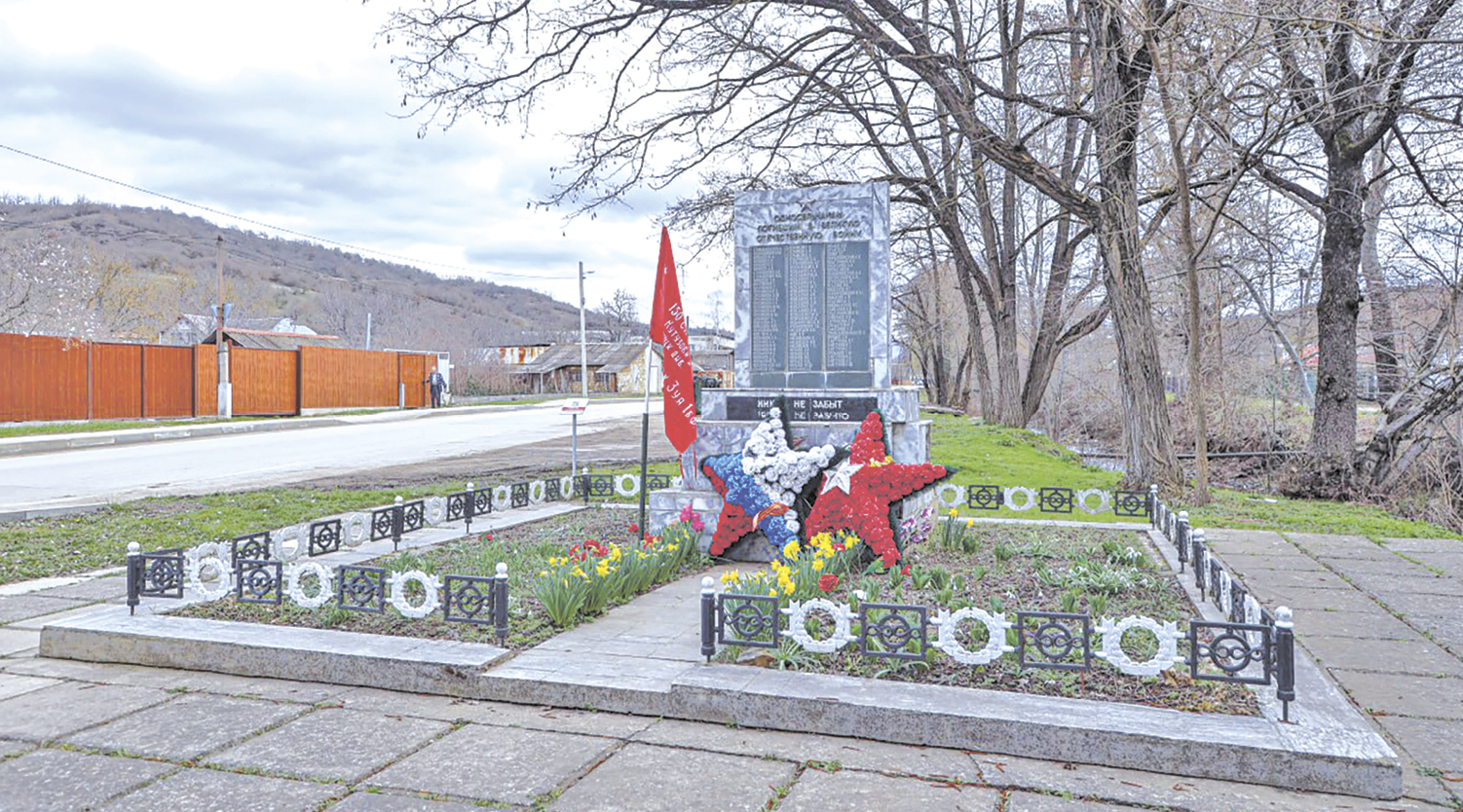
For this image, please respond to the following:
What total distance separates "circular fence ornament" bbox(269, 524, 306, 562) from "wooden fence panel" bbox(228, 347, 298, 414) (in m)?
24.7

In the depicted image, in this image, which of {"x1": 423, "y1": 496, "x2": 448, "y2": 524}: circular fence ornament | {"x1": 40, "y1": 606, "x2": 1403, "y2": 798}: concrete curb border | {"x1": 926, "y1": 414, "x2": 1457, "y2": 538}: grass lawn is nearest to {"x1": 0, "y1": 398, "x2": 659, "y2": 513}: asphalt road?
{"x1": 423, "y1": 496, "x2": 448, "y2": 524}: circular fence ornament

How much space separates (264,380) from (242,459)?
14426 mm

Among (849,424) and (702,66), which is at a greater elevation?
(702,66)

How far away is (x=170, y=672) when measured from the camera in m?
4.90

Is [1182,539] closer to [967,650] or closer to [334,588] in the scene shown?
[967,650]

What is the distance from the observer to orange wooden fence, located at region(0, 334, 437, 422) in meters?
23.4

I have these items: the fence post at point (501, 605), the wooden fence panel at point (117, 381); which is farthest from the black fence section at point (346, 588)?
the wooden fence panel at point (117, 381)

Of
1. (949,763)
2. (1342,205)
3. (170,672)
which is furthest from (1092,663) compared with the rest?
(1342,205)

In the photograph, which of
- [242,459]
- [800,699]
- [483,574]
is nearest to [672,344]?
[483,574]

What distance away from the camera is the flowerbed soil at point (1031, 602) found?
13.9ft

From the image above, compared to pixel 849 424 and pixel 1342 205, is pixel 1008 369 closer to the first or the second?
pixel 1342 205

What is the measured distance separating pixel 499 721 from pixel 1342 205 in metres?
14.9

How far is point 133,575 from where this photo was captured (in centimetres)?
546

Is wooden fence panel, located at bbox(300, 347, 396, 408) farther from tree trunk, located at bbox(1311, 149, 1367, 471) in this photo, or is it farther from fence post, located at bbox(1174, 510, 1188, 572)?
fence post, located at bbox(1174, 510, 1188, 572)
